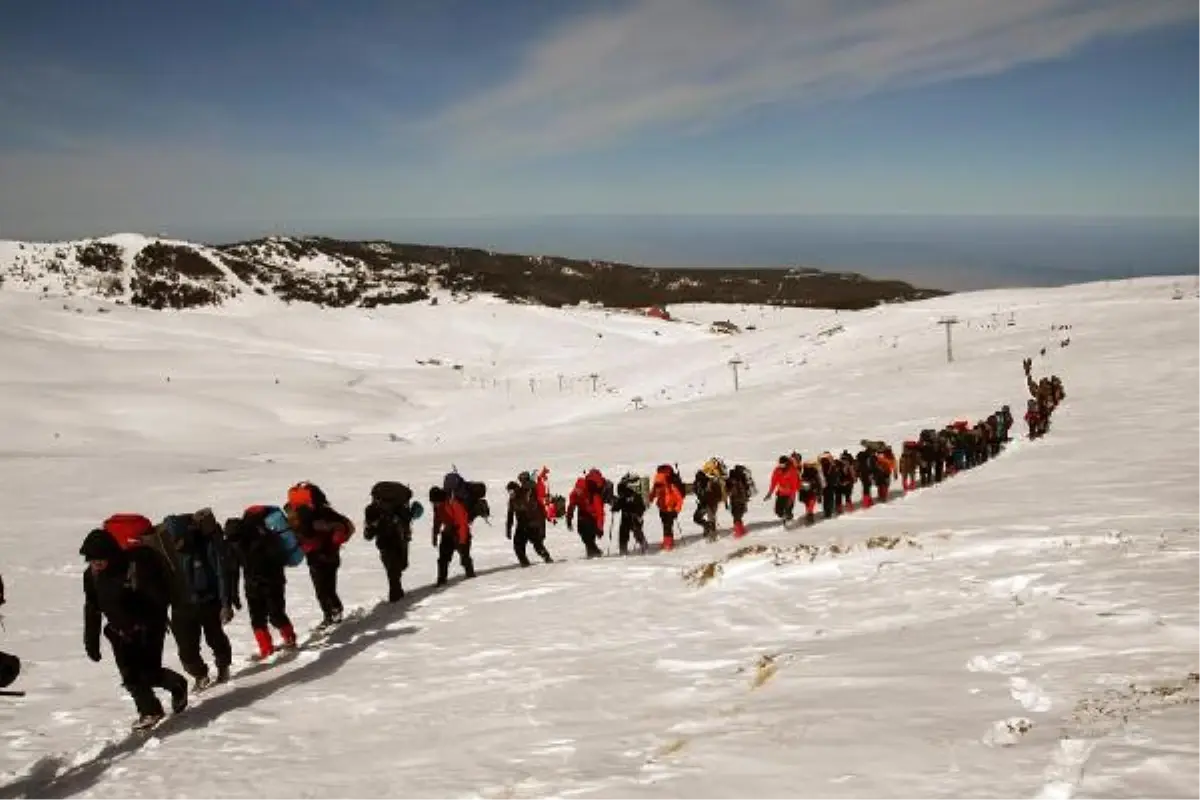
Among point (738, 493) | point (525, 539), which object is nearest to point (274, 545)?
point (525, 539)

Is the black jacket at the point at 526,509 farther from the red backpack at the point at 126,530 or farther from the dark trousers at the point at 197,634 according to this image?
the red backpack at the point at 126,530

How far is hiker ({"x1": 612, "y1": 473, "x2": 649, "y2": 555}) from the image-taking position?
15.6 m

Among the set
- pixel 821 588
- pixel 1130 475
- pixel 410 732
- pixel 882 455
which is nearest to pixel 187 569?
pixel 410 732

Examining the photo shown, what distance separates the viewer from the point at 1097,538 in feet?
31.5

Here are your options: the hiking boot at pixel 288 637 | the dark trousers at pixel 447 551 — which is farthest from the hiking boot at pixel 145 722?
the dark trousers at pixel 447 551

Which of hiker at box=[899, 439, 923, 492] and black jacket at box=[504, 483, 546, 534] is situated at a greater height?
black jacket at box=[504, 483, 546, 534]

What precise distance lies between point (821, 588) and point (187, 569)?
23.7ft

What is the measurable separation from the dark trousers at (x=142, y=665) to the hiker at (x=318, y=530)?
8.87 feet

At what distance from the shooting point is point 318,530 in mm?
10594

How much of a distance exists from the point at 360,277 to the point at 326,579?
116382 mm

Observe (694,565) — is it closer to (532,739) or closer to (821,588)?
(821,588)

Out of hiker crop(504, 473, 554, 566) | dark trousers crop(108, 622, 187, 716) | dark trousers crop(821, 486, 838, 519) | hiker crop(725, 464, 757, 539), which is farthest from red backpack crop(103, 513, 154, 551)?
dark trousers crop(821, 486, 838, 519)

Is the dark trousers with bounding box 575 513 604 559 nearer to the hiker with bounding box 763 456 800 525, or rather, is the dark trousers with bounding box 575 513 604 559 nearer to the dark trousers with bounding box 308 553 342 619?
the hiker with bounding box 763 456 800 525

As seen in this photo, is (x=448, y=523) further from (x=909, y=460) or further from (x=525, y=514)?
(x=909, y=460)
